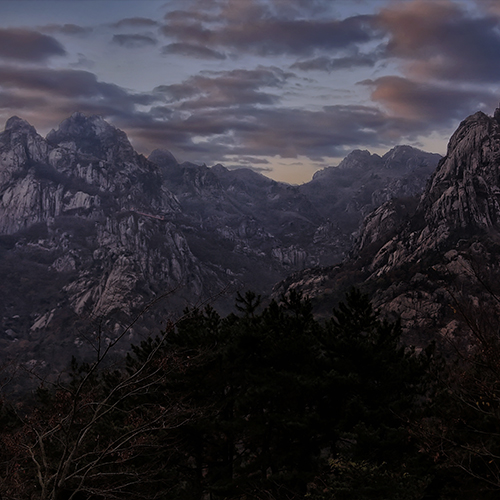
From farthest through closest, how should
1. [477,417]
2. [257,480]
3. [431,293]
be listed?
[431,293] < [257,480] < [477,417]

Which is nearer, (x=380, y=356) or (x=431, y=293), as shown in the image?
(x=380, y=356)

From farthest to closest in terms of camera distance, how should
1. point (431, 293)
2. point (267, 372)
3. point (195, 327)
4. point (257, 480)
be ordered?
point (431, 293), point (195, 327), point (267, 372), point (257, 480)

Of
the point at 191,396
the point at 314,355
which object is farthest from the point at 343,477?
the point at 191,396

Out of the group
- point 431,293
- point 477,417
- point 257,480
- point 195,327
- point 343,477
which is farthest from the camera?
point 431,293

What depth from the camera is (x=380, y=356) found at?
2705 cm

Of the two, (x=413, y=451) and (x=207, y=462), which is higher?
(x=413, y=451)

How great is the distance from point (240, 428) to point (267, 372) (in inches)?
135

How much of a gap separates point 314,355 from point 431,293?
166339 millimetres

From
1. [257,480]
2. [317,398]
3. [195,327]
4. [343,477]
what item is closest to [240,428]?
[257,480]

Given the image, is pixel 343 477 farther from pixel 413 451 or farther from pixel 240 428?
pixel 240 428

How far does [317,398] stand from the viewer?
2741 centimetres

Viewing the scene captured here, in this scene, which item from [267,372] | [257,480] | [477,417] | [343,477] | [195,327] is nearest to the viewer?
[343,477]

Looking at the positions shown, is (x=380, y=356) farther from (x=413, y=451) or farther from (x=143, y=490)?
(x=143, y=490)

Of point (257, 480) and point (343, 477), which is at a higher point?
point (343, 477)
